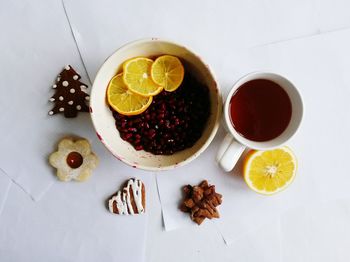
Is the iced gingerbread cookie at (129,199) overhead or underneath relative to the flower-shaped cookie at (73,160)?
underneath

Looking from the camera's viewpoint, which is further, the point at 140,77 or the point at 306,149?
the point at 306,149

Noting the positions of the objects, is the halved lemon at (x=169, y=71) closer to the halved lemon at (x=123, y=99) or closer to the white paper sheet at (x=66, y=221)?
the halved lemon at (x=123, y=99)

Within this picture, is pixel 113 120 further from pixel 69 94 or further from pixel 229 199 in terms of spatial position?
pixel 229 199

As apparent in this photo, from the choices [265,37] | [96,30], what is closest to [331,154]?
[265,37]

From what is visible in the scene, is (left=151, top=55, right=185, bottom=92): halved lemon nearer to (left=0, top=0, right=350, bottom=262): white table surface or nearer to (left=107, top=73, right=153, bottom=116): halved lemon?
(left=107, top=73, right=153, bottom=116): halved lemon

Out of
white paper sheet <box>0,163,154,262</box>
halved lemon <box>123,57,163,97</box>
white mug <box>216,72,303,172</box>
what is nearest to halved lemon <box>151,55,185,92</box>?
halved lemon <box>123,57,163,97</box>

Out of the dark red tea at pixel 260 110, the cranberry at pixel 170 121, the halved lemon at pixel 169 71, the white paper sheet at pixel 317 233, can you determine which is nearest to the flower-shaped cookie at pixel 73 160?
the cranberry at pixel 170 121

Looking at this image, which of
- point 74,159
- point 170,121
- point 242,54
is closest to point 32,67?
point 74,159

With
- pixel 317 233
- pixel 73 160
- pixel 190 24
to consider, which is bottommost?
pixel 317 233
